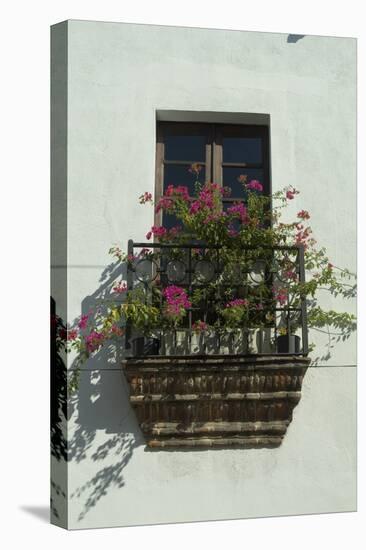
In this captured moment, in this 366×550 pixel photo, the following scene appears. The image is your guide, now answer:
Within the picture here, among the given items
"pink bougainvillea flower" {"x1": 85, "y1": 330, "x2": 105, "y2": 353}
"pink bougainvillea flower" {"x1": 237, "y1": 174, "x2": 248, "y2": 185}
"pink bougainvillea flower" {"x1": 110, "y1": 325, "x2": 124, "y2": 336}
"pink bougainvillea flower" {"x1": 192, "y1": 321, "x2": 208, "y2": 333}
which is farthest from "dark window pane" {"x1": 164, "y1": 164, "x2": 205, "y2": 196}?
"pink bougainvillea flower" {"x1": 85, "y1": 330, "x2": 105, "y2": 353}

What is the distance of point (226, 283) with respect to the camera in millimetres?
8102

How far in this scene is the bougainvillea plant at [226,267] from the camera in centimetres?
782

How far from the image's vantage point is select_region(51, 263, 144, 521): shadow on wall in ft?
26.2

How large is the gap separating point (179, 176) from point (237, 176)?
0.58 m

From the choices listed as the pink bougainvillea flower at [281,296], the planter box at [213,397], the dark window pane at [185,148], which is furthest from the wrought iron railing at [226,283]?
the dark window pane at [185,148]

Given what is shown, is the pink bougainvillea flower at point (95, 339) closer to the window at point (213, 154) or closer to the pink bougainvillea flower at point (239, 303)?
the pink bougainvillea flower at point (239, 303)

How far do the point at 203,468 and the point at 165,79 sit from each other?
145 inches

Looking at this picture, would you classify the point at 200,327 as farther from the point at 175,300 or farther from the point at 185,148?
the point at 185,148

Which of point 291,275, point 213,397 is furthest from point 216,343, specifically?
point 291,275

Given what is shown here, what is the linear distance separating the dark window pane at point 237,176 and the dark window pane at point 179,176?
0.24m

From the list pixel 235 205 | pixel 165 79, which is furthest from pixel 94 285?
pixel 165 79

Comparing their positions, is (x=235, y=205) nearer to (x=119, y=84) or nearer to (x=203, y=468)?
(x=119, y=84)

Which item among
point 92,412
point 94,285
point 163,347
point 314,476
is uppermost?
point 94,285

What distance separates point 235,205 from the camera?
324 inches
